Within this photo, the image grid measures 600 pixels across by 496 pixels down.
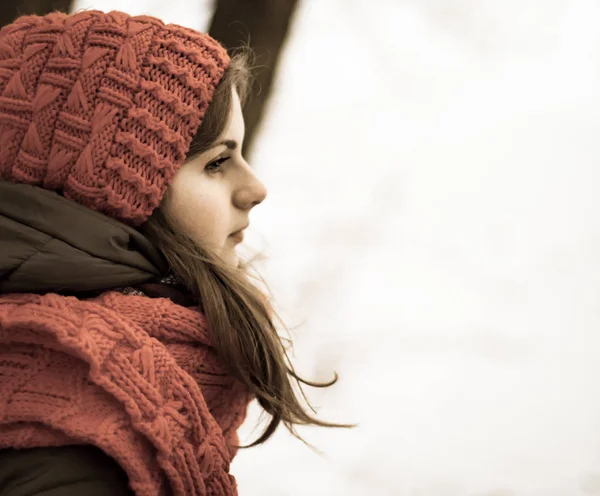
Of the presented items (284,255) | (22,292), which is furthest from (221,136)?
(284,255)

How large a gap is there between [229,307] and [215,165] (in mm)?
251

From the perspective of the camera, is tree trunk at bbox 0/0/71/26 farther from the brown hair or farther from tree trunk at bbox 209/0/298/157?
the brown hair

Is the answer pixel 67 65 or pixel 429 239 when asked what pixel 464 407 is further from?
pixel 67 65

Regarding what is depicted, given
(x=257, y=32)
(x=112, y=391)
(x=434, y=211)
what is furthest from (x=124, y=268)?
(x=434, y=211)

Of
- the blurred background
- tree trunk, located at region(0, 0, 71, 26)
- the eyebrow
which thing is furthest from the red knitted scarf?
tree trunk, located at region(0, 0, 71, 26)

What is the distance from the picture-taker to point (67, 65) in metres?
0.95

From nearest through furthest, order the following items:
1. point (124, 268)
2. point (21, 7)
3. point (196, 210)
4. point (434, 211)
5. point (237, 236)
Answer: point (124, 268), point (196, 210), point (237, 236), point (21, 7), point (434, 211)

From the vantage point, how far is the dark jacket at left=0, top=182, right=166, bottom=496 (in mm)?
808

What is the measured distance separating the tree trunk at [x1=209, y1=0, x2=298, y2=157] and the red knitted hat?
0.54 m

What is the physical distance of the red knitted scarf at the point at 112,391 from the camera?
0.80 metres

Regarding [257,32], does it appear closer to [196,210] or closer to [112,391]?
[196,210]

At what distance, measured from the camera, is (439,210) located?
1.73m

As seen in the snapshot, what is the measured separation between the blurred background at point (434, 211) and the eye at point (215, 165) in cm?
63

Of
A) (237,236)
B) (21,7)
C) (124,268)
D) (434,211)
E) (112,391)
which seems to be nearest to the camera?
(112,391)
